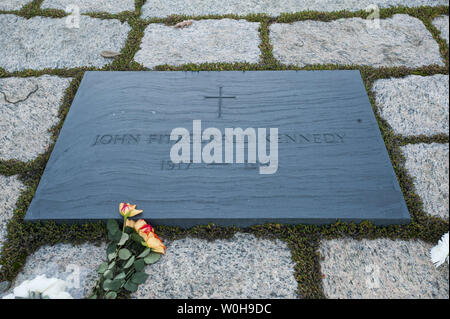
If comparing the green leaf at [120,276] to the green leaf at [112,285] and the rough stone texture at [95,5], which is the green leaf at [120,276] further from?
the rough stone texture at [95,5]

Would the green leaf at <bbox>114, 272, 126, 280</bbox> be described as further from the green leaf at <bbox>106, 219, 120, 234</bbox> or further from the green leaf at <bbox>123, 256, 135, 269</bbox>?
the green leaf at <bbox>106, 219, 120, 234</bbox>

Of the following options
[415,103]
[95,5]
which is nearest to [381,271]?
Answer: [415,103]

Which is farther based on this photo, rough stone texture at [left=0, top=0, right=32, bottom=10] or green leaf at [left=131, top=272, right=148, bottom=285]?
rough stone texture at [left=0, top=0, right=32, bottom=10]

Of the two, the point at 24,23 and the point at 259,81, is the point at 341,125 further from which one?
the point at 24,23

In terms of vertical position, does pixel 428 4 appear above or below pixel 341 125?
above

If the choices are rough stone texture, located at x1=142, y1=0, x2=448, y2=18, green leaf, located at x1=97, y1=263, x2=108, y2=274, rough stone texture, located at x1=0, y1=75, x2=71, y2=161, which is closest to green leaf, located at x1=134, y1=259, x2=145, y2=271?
green leaf, located at x1=97, y1=263, x2=108, y2=274

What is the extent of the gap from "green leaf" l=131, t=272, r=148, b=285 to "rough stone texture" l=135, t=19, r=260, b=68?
3.92 feet

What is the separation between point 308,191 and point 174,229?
52 cm

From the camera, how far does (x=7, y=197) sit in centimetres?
149

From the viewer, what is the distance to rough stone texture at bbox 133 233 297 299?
1230mm
